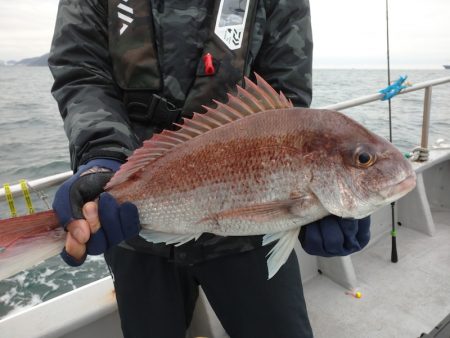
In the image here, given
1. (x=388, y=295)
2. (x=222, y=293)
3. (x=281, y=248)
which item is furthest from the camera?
(x=388, y=295)

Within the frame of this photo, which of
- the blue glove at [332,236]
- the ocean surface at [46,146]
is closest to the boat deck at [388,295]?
the blue glove at [332,236]

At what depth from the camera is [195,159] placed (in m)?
1.52

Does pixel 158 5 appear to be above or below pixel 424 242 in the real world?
above

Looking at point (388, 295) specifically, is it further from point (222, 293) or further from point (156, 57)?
point (156, 57)

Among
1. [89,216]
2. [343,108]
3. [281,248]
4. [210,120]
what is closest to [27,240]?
[89,216]

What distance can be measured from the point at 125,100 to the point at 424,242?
3.67 meters

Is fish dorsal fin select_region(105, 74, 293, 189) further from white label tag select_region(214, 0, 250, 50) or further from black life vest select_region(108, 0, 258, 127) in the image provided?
white label tag select_region(214, 0, 250, 50)

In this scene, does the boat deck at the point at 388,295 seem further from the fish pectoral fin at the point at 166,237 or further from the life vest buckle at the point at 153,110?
the life vest buckle at the point at 153,110

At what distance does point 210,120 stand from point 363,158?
0.60 meters

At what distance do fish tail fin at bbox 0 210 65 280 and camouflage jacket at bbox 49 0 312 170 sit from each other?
0.44 m

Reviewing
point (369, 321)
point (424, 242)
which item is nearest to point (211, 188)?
point (369, 321)

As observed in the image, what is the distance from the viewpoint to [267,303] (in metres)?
1.89

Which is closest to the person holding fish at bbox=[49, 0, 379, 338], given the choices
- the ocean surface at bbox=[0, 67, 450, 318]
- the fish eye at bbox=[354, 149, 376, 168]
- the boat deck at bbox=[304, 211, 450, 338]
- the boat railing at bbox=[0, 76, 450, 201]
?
the fish eye at bbox=[354, 149, 376, 168]

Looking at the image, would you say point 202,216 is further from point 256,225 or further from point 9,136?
point 9,136
